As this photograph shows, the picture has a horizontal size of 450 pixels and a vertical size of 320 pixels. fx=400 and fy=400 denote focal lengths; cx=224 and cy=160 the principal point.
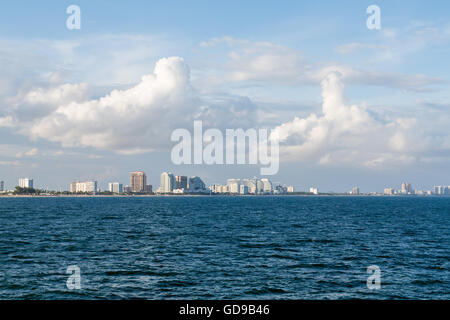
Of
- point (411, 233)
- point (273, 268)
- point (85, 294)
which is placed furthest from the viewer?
point (411, 233)

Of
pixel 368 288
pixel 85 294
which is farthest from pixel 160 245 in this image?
pixel 368 288

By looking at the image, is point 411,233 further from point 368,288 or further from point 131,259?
point 131,259

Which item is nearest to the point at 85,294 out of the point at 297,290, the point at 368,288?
the point at 297,290

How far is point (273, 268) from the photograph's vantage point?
4434cm

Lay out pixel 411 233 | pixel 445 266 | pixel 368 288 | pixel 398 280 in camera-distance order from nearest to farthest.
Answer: pixel 368 288, pixel 398 280, pixel 445 266, pixel 411 233

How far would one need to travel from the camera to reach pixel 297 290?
35094 mm

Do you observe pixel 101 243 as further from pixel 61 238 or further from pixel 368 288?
pixel 368 288

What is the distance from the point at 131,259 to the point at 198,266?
9.67m

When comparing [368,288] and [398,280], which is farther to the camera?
[398,280]

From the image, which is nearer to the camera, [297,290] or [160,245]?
[297,290]

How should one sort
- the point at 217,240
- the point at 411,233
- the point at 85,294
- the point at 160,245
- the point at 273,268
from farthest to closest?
the point at 411,233
the point at 217,240
the point at 160,245
the point at 273,268
the point at 85,294
